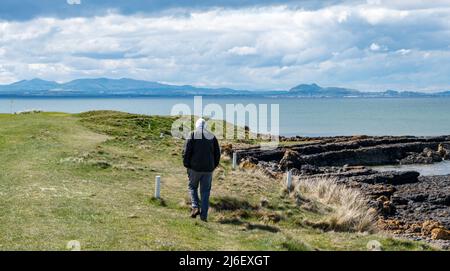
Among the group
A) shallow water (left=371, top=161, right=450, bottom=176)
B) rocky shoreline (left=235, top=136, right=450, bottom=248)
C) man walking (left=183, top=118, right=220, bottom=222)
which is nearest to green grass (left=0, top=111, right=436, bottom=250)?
man walking (left=183, top=118, right=220, bottom=222)

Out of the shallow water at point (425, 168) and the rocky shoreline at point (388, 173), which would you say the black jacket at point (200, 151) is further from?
the shallow water at point (425, 168)

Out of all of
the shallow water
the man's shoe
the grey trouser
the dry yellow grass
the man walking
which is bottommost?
the shallow water

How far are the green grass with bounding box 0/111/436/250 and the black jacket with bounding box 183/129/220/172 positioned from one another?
1.54 metres

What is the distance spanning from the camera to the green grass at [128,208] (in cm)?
1400

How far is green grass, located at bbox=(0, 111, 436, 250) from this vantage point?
1400 cm

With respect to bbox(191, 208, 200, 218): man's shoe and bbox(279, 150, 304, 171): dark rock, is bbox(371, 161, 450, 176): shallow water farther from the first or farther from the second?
bbox(191, 208, 200, 218): man's shoe

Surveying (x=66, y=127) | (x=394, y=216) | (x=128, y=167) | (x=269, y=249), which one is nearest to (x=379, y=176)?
(x=394, y=216)

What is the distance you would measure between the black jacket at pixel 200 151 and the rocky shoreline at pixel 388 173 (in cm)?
748

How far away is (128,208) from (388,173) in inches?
1066

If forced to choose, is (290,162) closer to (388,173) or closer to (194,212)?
(388,173)

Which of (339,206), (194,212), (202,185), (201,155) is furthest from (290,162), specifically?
(201,155)

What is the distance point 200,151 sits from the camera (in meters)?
16.5
